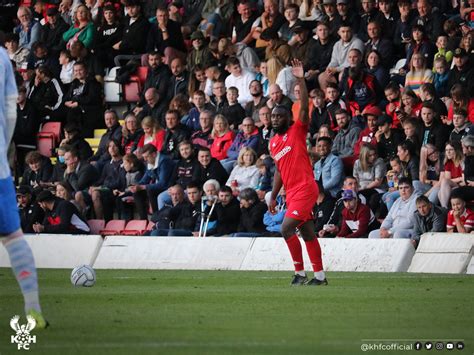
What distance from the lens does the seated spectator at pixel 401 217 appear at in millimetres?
20578

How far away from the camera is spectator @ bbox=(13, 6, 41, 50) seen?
31141mm

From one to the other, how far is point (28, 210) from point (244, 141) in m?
4.41

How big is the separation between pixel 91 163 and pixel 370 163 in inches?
272

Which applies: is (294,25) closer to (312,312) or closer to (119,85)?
(119,85)

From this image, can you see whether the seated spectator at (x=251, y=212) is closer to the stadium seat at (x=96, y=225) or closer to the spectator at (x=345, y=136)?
the spectator at (x=345, y=136)

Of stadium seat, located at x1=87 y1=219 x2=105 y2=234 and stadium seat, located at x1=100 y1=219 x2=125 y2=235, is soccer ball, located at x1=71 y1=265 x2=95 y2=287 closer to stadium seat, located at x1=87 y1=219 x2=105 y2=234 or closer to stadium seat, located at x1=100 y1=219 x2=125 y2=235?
stadium seat, located at x1=100 y1=219 x2=125 y2=235

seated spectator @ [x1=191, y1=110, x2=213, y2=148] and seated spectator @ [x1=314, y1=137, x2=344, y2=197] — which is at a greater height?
seated spectator @ [x1=314, y1=137, x2=344, y2=197]

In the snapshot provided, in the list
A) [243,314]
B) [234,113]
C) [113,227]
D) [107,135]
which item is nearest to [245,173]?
[234,113]

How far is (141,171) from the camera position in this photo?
25.9 metres

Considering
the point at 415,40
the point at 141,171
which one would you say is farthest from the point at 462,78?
the point at 141,171

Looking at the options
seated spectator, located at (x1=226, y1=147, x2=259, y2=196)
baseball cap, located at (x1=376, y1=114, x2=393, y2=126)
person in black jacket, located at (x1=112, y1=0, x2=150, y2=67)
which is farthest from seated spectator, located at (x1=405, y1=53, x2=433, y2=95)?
person in black jacket, located at (x1=112, y1=0, x2=150, y2=67)

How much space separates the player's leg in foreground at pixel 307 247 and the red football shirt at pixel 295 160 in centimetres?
35

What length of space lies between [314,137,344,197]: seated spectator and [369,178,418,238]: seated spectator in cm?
163

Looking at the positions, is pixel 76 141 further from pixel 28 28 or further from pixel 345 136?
pixel 345 136
